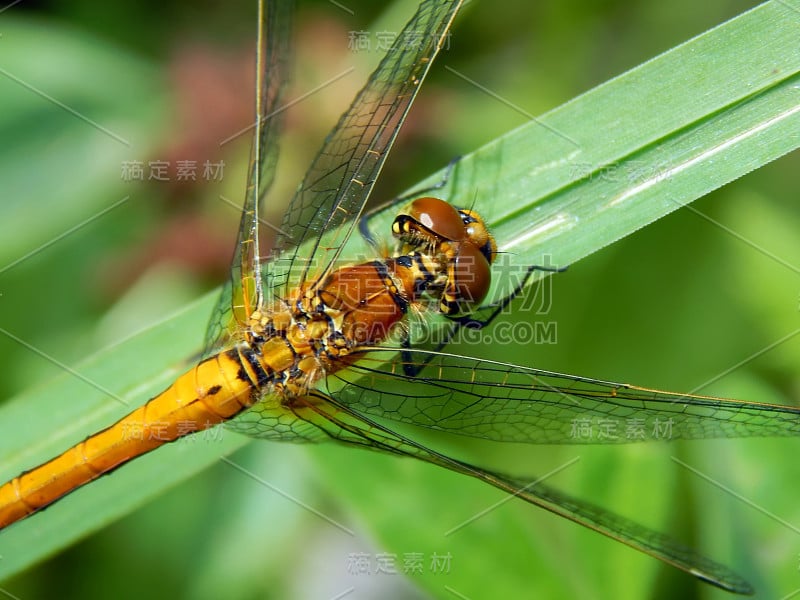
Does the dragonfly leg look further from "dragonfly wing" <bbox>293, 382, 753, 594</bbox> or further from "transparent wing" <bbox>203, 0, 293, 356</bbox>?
"dragonfly wing" <bbox>293, 382, 753, 594</bbox>

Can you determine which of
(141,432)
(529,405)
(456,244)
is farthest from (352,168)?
(141,432)

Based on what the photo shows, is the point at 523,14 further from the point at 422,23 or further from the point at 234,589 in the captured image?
the point at 234,589

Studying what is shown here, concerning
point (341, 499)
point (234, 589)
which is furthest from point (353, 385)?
point (234, 589)

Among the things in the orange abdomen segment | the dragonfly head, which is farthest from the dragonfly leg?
the orange abdomen segment

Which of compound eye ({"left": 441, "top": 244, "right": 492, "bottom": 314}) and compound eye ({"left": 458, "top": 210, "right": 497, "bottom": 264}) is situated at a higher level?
compound eye ({"left": 458, "top": 210, "right": 497, "bottom": 264})

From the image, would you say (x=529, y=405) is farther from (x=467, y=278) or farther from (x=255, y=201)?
(x=255, y=201)
